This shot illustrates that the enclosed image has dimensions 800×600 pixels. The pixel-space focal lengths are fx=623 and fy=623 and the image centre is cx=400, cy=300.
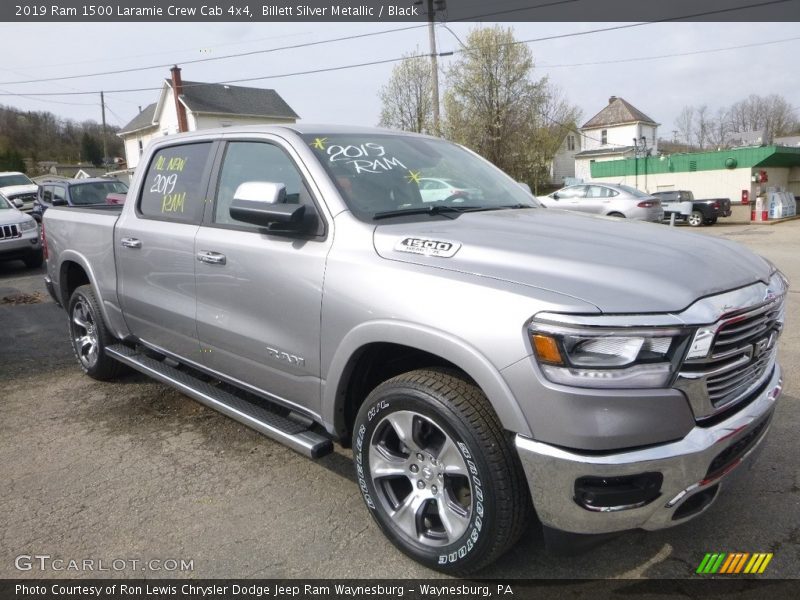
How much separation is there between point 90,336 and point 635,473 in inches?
181

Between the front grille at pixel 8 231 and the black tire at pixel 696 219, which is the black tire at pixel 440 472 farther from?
the black tire at pixel 696 219

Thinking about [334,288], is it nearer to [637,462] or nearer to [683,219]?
[637,462]

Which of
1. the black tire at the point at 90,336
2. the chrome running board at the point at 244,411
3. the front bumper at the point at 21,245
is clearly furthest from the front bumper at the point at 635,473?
the front bumper at the point at 21,245

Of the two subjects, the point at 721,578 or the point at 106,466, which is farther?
the point at 106,466

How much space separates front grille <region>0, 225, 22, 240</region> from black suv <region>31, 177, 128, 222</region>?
293 centimetres

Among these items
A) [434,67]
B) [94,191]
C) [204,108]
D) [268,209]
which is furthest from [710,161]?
[204,108]

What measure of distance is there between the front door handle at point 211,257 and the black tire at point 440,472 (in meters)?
1.26

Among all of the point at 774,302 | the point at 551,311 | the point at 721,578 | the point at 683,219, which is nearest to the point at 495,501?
the point at 551,311

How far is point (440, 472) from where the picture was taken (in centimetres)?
255

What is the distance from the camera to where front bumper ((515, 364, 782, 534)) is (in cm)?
210

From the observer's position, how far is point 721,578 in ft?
8.44

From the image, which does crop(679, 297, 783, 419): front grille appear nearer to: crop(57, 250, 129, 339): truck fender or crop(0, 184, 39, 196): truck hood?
crop(57, 250, 129, 339): truck fender

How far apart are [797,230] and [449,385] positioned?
21668 mm

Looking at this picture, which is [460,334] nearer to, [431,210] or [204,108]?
[431,210]
